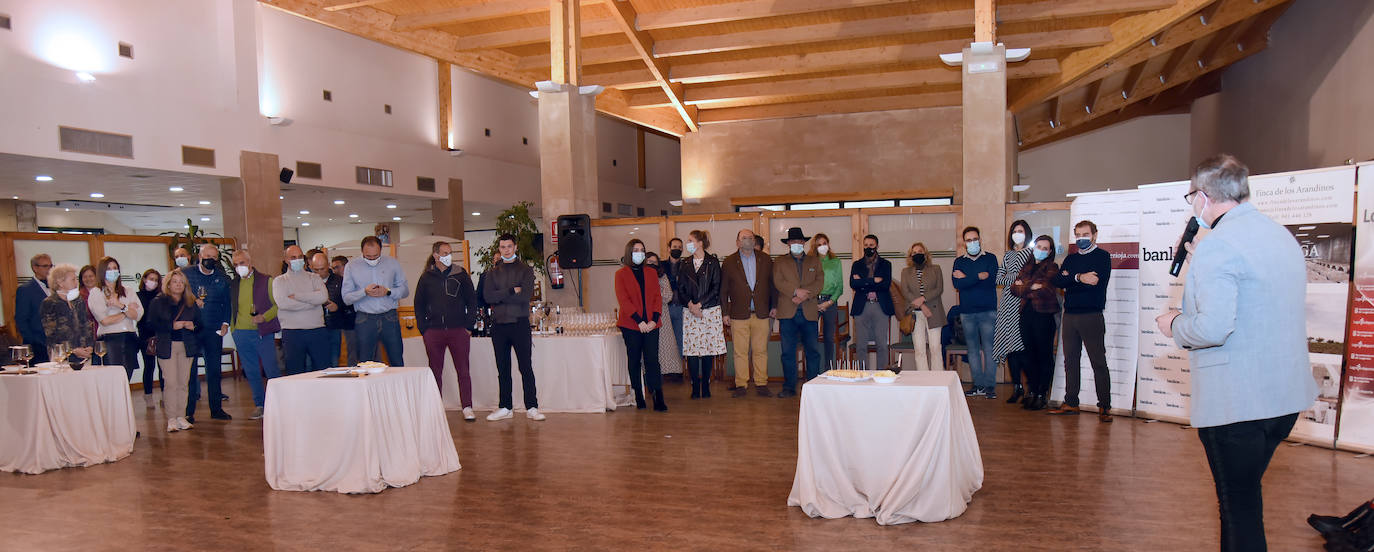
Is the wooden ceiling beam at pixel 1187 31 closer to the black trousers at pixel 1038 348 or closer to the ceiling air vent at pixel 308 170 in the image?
the black trousers at pixel 1038 348

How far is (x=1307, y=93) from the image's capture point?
1171cm

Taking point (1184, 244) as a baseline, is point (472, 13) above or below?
above

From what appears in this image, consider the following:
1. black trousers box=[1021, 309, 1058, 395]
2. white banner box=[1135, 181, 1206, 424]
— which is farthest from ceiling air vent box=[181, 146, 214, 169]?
white banner box=[1135, 181, 1206, 424]

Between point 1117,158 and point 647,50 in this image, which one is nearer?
point 647,50

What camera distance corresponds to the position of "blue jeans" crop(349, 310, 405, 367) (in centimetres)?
642

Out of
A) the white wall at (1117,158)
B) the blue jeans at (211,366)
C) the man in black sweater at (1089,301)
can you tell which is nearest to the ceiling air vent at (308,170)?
the blue jeans at (211,366)

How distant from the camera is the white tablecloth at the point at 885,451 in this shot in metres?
3.68

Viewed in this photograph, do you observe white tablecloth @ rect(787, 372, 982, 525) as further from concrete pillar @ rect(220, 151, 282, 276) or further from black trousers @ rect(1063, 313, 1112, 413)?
concrete pillar @ rect(220, 151, 282, 276)

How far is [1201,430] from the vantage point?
2.57m

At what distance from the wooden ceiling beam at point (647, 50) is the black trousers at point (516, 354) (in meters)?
6.04

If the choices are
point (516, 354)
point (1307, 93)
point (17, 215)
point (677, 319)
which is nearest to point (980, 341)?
point (677, 319)

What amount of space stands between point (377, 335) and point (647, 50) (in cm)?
721

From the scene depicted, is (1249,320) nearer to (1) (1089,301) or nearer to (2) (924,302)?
(1) (1089,301)

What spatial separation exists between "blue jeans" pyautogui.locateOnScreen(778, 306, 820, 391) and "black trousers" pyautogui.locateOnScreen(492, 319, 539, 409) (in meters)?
2.34
